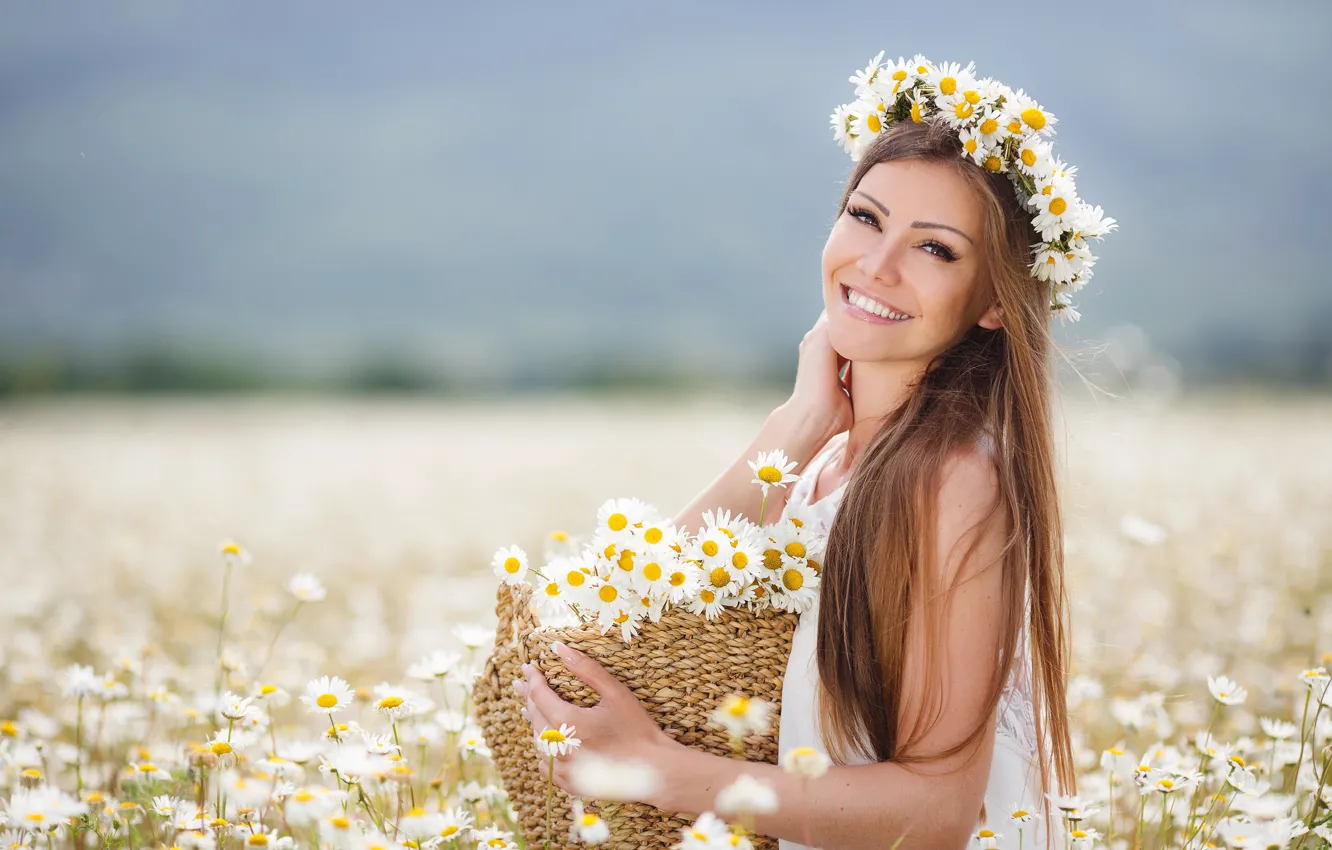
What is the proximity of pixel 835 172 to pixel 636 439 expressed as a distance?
10.4m

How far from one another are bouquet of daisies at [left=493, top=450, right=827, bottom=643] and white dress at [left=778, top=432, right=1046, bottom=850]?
0.12 m

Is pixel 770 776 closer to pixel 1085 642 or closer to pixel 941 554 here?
pixel 941 554

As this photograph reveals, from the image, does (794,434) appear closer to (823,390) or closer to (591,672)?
(823,390)

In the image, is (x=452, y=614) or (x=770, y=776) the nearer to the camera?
(x=770, y=776)

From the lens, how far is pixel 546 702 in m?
2.38

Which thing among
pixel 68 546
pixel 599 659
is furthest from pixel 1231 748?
pixel 68 546

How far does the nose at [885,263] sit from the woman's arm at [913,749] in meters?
0.64

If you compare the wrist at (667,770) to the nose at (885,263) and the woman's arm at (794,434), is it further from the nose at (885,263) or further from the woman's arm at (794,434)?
the nose at (885,263)

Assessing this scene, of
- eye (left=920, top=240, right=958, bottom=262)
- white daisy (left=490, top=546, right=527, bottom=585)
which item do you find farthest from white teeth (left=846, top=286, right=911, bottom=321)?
→ white daisy (left=490, top=546, right=527, bottom=585)

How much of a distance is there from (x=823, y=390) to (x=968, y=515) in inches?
34.7

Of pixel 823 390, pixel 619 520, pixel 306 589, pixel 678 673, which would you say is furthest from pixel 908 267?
pixel 306 589

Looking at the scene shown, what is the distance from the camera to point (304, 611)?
19.2 ft

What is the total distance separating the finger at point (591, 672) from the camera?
237 centimetres

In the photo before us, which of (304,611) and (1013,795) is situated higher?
(304,611)
